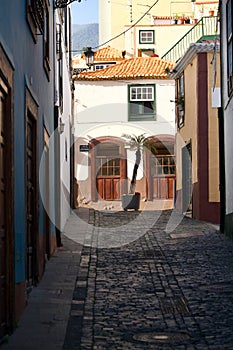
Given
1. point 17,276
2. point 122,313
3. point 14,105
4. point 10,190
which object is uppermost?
point 14,105

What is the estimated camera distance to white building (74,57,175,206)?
1227 inches

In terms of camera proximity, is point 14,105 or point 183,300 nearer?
point 14,105

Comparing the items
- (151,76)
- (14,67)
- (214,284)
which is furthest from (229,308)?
(151,76)

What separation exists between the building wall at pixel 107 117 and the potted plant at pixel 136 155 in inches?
32.7

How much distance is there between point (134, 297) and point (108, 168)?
23029 mm

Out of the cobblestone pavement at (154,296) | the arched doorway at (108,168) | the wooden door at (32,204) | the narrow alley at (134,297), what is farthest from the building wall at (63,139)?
the arched doorway at (108,168)

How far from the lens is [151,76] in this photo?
31641mm

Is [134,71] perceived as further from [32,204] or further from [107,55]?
[32,204]

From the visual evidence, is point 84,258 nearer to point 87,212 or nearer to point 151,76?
point 87,212

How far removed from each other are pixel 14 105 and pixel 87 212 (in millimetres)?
16700

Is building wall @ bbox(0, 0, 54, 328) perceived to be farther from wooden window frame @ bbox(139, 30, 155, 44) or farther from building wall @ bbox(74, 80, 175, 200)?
wooden window frame @ bbox(139, 30, 155, 44)

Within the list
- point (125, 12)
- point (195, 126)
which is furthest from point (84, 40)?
point (195, 126)

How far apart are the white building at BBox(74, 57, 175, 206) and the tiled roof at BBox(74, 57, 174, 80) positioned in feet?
0.15

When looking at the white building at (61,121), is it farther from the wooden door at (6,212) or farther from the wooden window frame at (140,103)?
the wooden window frame at (140,103)
